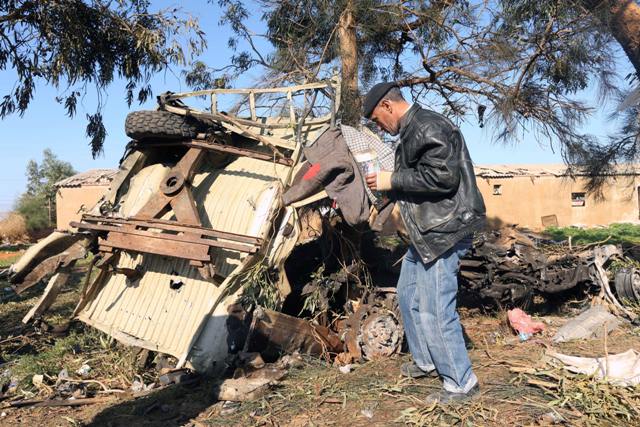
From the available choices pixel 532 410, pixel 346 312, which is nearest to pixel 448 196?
pixel 532 410

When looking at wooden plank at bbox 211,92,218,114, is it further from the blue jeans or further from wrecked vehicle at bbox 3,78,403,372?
the blue jeans

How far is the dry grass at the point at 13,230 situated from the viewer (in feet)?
92.6

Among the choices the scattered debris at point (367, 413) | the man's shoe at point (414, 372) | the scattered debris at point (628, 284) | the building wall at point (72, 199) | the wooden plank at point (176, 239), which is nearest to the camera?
the scattered debris at point (367, 413)

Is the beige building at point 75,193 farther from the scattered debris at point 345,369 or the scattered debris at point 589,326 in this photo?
the scattered debris at point 589,326

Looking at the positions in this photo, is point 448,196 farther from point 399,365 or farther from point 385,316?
point 385,316

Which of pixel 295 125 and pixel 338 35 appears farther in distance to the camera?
pixel 338 35

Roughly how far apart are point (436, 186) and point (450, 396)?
1.24 metres

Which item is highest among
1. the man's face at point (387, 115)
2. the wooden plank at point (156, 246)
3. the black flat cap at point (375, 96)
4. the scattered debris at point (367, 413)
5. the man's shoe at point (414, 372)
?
the black flat cap at point (375, 96)

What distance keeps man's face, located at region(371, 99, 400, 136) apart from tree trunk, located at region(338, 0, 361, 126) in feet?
17.8

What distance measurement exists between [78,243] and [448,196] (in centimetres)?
383

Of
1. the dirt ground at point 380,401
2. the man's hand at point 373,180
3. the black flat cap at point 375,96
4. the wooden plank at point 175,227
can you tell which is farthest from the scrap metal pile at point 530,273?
the black flat cap at point 375,96

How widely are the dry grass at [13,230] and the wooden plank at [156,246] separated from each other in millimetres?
26968

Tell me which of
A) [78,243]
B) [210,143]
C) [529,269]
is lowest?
[529,269]

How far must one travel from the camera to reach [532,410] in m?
3.06
